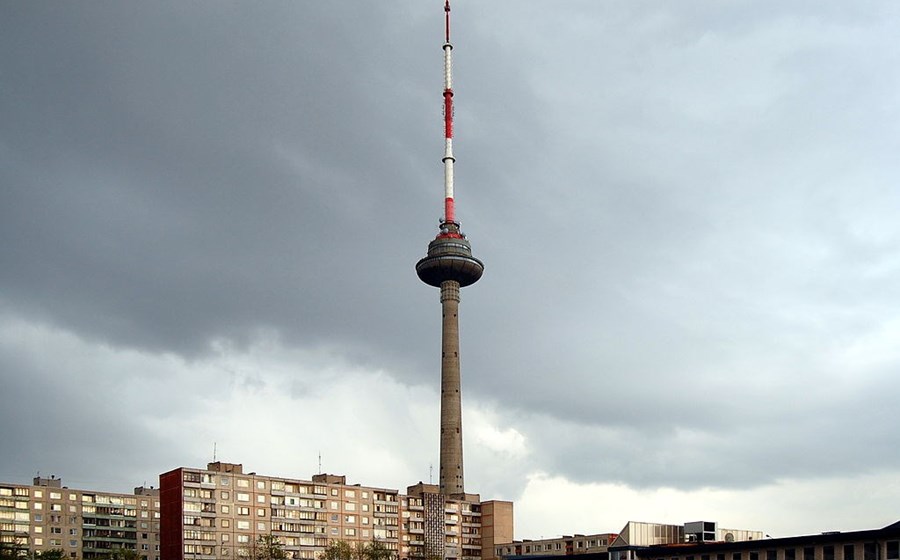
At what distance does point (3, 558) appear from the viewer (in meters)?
197

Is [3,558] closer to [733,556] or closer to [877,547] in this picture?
[733,556]

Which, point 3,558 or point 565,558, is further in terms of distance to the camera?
point 3,558

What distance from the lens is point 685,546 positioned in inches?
5969

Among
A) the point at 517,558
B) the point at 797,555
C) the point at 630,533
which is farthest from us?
the point at 517,558

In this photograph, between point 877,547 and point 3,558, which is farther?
point 3,558

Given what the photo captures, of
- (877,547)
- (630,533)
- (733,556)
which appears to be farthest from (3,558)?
(877,547)

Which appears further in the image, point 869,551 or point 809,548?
point 809,548

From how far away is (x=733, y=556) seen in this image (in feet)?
474

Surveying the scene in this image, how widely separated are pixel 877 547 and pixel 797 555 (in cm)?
1176

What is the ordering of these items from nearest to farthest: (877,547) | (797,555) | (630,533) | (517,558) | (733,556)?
(877,547), (797,555), (733,556), (630,533), (517,558)

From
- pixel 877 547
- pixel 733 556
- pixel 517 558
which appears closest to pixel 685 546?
pixel 733 556

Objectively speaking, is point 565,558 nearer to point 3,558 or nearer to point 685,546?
point 685,546

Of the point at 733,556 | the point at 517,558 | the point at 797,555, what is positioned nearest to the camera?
the point at 797,555

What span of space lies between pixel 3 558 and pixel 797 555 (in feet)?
468
